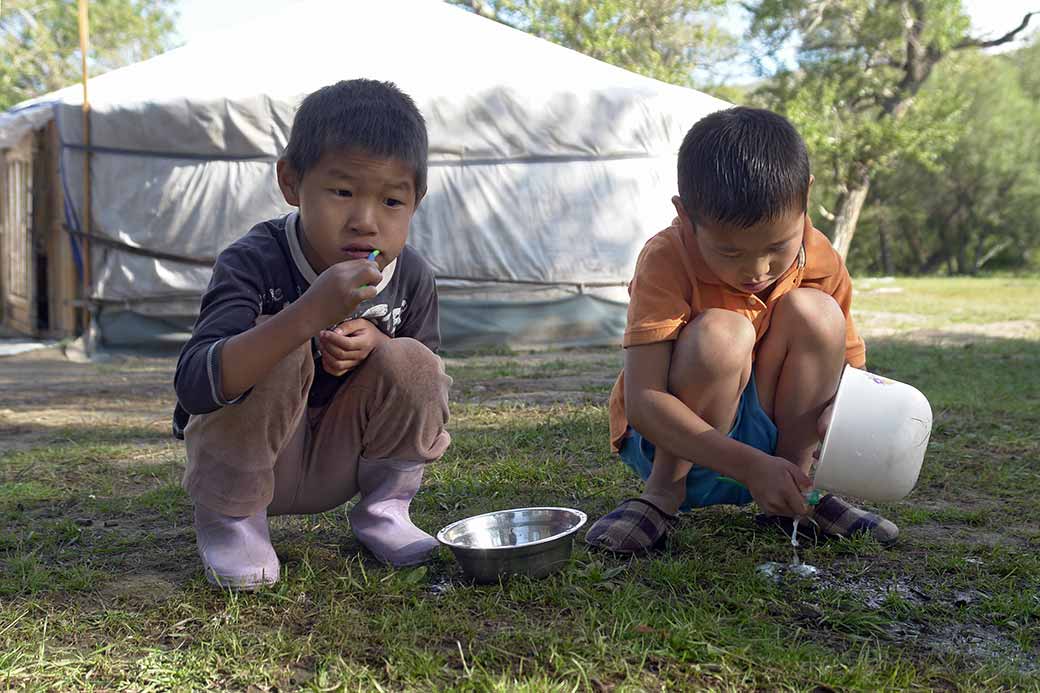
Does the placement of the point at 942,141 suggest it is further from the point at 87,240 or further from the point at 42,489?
the point at 42,489

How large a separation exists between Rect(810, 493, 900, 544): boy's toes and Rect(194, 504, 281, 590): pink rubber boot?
3.34ft

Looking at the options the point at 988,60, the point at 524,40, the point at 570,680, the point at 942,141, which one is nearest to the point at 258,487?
the point at 570,680

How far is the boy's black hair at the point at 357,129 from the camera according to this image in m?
1.62

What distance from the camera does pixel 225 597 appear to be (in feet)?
5.20

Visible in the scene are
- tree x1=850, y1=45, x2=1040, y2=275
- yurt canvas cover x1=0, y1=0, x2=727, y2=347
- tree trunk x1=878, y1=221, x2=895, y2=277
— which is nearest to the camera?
yurt canvas cover x1=0, y1=0, x2=727, y2=347

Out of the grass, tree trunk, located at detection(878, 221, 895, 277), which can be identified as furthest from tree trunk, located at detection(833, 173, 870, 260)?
the grass

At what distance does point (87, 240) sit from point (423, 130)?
5.49m

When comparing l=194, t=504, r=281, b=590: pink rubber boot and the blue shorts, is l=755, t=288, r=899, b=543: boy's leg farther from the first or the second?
l=194, t=504, r=281, b=590: pink rubber boot

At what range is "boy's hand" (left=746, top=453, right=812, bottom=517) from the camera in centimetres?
161

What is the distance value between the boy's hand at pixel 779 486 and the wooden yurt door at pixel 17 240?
6.96 metres

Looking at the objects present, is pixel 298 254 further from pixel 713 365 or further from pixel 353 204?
pixel 713 365

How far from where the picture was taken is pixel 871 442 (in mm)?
1636

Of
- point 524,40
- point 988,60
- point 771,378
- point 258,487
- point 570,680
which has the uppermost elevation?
point 988,60

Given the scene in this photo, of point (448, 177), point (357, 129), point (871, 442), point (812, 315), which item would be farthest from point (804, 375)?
point (448, 177)
